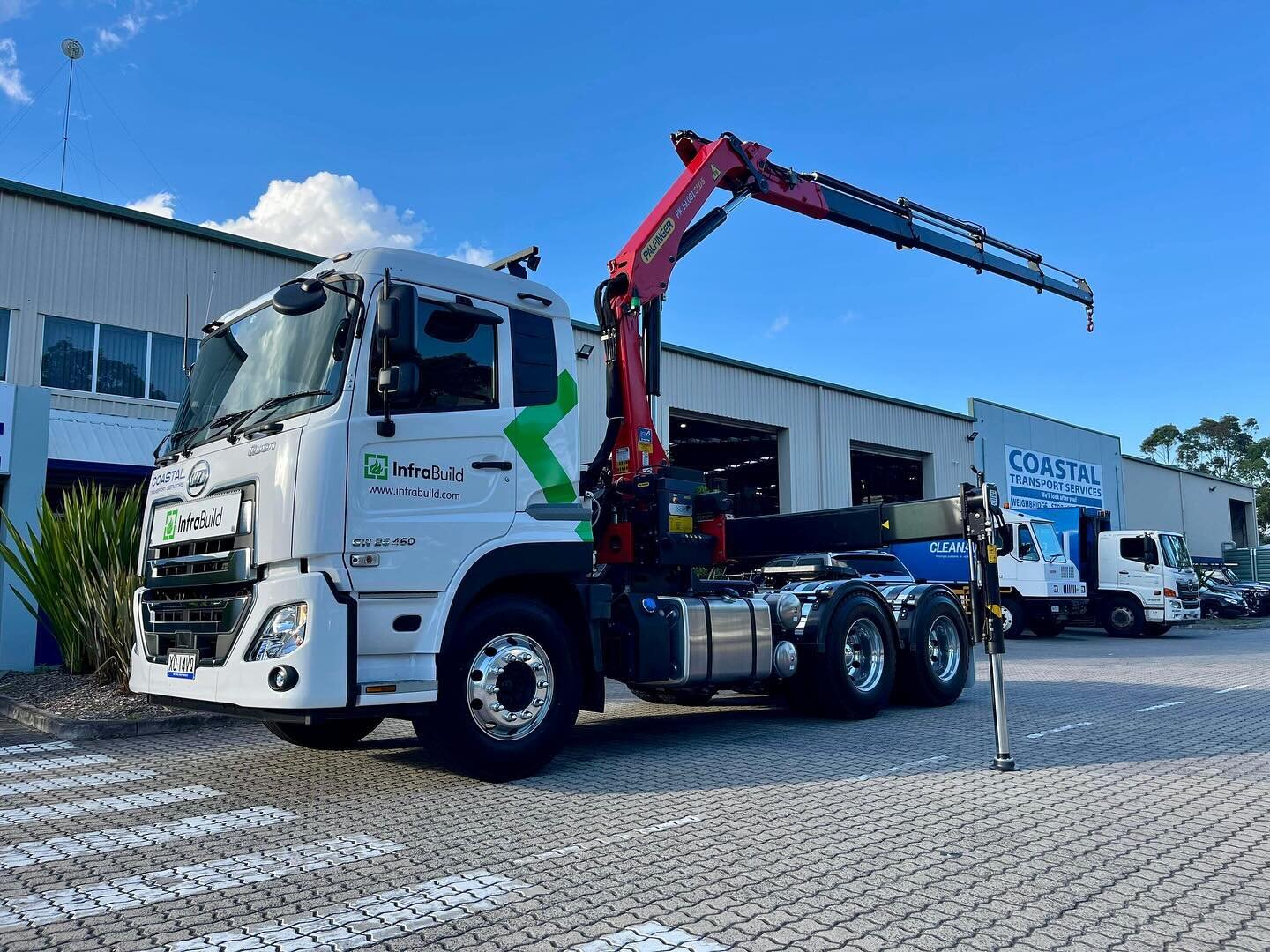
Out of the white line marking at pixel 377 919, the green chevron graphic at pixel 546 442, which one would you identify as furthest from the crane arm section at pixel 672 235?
the white line marking at pixel 377 919

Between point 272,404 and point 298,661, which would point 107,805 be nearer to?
point 298,661

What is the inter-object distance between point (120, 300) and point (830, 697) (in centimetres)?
1323

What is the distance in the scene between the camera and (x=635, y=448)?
847 centimetres

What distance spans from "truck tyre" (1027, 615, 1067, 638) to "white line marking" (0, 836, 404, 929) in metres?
21.6

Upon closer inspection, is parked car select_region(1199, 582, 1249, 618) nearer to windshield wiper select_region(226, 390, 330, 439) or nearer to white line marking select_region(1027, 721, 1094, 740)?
white line marking select_region(1027, 721, 1094, 740)

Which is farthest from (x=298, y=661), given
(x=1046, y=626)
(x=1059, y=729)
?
(x=1046, y=626)

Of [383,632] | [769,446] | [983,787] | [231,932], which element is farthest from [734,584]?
[769,446]

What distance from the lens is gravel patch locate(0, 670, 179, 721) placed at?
9.09 m

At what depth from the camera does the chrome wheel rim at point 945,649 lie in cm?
1006

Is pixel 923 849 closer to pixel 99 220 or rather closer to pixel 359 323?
pixel 359 323

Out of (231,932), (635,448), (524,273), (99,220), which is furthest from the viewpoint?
(99,220)

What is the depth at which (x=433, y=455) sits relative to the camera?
5953mm

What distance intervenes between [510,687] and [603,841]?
1.57 m

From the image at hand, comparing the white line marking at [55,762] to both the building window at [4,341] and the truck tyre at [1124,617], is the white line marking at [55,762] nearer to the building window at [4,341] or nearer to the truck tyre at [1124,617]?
the building window at [4,341]
